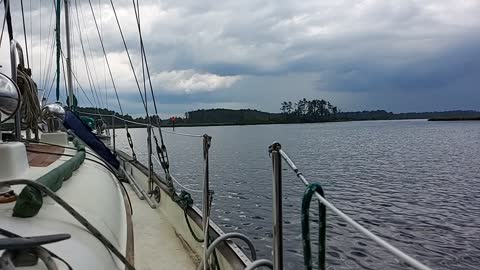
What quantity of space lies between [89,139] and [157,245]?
3.15m

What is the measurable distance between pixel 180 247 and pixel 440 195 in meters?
12.3

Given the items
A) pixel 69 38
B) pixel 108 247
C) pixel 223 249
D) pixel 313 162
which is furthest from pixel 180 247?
pixel 313 162

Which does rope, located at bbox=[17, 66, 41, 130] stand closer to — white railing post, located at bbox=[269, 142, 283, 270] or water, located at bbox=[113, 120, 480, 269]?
white railing post, located at bbox=[269, 142, 283, 270]

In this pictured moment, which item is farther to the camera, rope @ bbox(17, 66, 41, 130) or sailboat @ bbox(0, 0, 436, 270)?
rope @ bbox(17, 66, 41, 130)

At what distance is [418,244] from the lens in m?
8.41

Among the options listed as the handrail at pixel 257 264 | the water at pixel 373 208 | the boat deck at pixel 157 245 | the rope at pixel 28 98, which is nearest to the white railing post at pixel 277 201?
the handrail at pixel 257 264

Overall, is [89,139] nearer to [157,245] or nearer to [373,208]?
[157,245]

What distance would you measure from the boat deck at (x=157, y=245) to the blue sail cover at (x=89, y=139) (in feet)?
5.61

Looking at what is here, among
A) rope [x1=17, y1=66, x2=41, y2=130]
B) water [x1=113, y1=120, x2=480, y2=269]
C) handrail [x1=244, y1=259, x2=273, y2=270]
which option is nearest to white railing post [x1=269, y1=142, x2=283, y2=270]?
handrail [x1=244, y1=259, x2=273, y2=270]

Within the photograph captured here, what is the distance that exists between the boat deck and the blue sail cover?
1710 millimetres

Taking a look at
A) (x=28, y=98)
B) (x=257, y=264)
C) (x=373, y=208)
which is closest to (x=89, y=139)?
(x=28, y=98)

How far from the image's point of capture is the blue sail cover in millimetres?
5941

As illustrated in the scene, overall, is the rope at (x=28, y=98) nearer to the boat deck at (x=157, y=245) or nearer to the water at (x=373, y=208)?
the boat deck at (x=157, y=245)

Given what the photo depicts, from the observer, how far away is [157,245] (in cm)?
341
